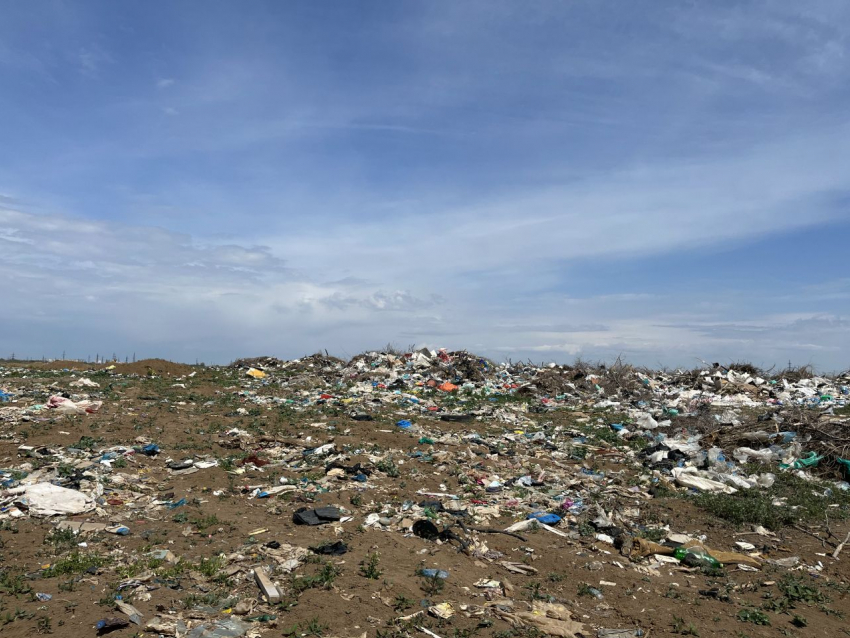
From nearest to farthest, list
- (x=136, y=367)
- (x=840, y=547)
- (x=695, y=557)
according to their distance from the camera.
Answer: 1. (x=695, y=557)
2. (x=840, y=547)
3. (x=136, y=367)

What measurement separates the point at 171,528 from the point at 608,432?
723cm

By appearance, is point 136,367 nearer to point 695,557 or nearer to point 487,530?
point 487,530

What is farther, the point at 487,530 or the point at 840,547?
the point at 487,530

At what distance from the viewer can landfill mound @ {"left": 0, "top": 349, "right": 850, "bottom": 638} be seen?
3.85m

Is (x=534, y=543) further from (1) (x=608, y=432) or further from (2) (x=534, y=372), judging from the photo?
(2) (x=534, y=372)

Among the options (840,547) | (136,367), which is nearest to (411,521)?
(840,547)

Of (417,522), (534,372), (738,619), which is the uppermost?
(534,372)

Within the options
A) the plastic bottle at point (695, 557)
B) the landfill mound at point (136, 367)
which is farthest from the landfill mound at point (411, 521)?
the landfill mound at point (136, 367)

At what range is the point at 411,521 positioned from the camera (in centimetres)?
543

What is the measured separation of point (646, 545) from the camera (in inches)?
205

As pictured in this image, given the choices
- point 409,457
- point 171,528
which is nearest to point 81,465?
point 171,528

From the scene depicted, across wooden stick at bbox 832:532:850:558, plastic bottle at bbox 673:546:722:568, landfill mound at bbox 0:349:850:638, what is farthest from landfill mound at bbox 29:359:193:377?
wooden stick at bbox 832:532:850:558

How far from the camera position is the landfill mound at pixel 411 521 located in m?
3.85

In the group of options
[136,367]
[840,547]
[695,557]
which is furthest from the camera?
[136,367]
